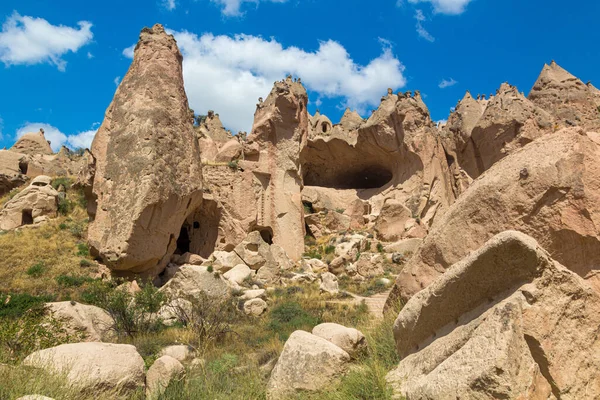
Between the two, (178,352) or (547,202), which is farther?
(178,352)

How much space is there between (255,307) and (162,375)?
17.6ft

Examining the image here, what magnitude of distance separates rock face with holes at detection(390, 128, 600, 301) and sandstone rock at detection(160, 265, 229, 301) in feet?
22.9

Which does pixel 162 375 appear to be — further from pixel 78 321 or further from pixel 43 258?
pixel 43 258

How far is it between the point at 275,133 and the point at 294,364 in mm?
15265

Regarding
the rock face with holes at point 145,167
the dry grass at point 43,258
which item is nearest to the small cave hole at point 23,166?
the dry grass at point 43,258

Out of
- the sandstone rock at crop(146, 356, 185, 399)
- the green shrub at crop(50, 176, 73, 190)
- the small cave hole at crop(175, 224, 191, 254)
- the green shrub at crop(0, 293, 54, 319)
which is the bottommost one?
the sandstone rock at crop(146, 356, 185, 399)

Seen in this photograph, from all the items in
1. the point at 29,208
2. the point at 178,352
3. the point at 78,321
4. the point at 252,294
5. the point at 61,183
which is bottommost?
the point at 178,352

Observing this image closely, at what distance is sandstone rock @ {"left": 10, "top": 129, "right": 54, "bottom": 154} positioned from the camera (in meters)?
24.1

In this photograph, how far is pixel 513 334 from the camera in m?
2.54

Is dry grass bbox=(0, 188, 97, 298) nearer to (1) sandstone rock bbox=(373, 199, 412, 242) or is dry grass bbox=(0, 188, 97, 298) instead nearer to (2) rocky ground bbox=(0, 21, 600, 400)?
(2) rocky ground bbox=(0, 21, 600, 400)

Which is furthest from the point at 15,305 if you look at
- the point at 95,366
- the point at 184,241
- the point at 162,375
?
the point at 184,241

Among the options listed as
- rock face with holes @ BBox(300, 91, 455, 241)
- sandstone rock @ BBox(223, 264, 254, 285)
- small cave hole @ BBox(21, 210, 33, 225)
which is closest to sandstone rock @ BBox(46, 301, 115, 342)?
sandstone rock @ BBox(223, 264, 254, 285)

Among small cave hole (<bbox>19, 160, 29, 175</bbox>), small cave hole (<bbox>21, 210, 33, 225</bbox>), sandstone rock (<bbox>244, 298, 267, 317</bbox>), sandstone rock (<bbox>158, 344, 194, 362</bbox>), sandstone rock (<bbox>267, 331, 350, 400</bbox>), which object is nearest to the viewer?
sandstone rock (<bbox>267, 331, 350, 400</bbox>)

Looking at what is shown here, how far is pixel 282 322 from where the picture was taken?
8.66m
